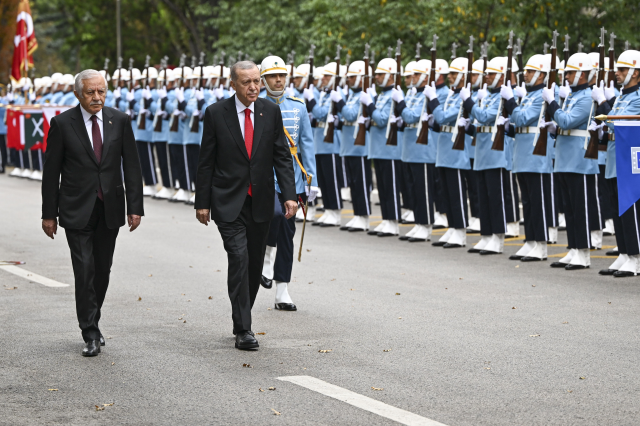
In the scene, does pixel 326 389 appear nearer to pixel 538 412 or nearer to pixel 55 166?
pixel 538 412

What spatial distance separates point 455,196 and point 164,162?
9.06 meters

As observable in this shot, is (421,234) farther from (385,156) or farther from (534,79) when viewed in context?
(534,79)

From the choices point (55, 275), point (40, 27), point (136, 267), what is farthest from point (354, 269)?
point (40, 27)

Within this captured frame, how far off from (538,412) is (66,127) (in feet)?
11.6

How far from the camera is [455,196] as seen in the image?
1404 centimetres

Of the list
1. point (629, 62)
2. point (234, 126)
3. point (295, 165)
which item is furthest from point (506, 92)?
point (234, 126)

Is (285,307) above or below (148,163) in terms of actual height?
below

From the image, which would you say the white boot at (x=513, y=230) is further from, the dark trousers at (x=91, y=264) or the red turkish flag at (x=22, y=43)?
the red turkish flag at (x=22, y=43)

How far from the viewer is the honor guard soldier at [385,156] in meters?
15.2

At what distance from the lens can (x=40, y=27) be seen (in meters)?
62.9

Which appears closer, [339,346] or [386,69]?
[339,346]

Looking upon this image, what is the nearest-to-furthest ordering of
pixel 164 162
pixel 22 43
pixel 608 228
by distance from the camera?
1. pixel 608 228
2. pixel 164 162
3. pixel 22 43

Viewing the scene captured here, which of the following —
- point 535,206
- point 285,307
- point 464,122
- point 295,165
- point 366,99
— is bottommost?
point 285,307

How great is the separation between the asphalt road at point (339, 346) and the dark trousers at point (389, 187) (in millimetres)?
2726
